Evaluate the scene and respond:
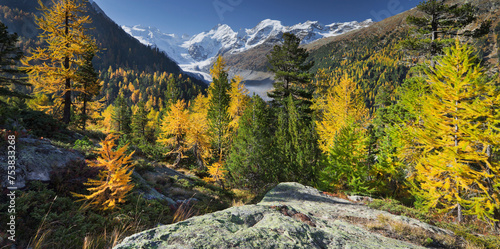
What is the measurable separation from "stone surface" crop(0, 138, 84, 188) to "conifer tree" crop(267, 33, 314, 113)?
19.2 meters

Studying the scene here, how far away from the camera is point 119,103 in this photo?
137 feet

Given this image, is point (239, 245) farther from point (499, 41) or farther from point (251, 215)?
point (499, 41)

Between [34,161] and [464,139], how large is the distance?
1569 centimetres

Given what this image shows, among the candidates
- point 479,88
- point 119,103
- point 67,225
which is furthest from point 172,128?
point 119,103

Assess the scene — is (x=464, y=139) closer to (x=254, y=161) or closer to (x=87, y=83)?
(x=254, y=161)

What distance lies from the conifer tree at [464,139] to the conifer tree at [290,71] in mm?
14317

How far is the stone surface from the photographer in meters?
5.34

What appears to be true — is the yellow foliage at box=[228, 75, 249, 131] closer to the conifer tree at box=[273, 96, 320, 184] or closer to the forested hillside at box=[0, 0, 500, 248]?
the forested hillside at box=[0, 0, 500, 248]

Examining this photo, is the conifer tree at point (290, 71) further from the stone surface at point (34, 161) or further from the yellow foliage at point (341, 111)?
the stone surface at point (34, 161)

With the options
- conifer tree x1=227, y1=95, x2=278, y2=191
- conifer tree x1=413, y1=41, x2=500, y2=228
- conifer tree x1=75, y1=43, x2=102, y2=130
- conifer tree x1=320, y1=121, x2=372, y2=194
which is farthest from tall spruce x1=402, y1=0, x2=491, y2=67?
conifer tree x1=75, y1=43, x2=102, y2=130

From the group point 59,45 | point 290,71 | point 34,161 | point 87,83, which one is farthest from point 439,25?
point 87,83

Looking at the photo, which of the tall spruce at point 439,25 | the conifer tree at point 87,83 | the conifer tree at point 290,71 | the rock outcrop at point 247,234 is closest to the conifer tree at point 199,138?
the conifer tree at point 290,71

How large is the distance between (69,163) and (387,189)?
18.3m

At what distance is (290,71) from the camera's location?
2334cm
